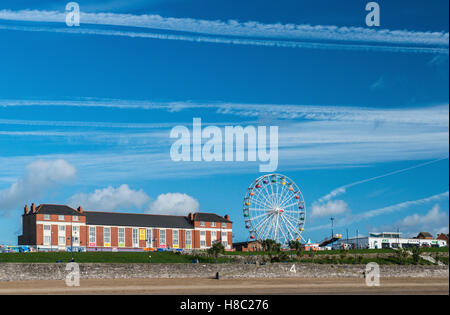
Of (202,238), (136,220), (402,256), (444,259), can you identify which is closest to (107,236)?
(136,220)

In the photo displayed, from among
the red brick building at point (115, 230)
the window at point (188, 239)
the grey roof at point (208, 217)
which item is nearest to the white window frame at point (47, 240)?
the red brick building at point (115, 230)

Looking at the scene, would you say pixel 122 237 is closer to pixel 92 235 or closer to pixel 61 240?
pixel 92 235

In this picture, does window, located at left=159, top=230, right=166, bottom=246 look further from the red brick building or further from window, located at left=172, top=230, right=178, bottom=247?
window, located at left=172, top=230, right=178, bottom=247

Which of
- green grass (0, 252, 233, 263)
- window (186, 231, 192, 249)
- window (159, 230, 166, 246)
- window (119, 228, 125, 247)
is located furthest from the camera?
window (186, 231, 192, 249)

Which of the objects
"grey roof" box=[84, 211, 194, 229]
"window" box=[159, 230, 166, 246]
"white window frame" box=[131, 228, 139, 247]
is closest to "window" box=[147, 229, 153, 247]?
"grey roof" box=[84, 211, 194, 229]

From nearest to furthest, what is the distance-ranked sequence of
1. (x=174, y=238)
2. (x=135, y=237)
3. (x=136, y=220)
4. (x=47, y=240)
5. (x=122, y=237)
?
1. (x=47, y=240)
2. (x=122, y=237)
3. (x=135, y=237)
4. (x=136, y=220)
5. (x=174, y=238)

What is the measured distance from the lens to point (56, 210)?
103 m

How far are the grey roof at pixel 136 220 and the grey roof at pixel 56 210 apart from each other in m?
2.93

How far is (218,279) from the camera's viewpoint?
55.9 meters

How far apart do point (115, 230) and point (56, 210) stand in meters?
10.8

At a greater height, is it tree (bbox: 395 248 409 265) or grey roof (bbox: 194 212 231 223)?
grey roof (bbox: 194 212 231 223)

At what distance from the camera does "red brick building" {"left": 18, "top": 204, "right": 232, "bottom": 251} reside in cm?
10088
